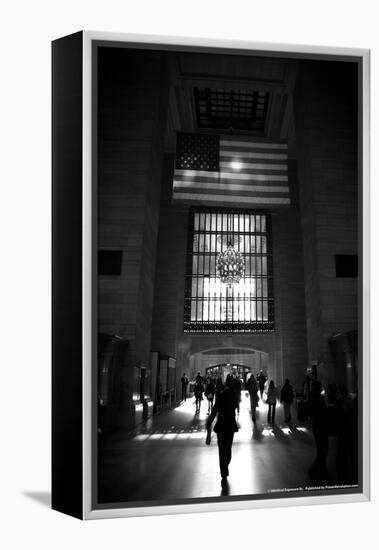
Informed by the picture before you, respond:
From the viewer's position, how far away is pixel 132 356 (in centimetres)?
864

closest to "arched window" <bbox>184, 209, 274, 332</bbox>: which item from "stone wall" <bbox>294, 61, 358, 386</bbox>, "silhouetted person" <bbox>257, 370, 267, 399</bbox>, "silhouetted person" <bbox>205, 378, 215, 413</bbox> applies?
"silhouetted person" <bbox>257, 370, 267, 399</bbox>

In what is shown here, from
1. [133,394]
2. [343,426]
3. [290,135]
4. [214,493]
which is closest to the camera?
[214,493]

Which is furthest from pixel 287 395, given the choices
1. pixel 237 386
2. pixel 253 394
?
pixel 237 386

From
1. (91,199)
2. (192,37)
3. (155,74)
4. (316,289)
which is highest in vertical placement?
(155,74)

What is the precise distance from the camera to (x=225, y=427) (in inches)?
273

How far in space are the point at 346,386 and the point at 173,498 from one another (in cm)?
299

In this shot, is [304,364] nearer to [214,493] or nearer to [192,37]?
[214,493]

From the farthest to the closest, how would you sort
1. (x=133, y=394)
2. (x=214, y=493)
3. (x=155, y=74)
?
(x=155, y=74) < (x=133, y=394) < (x=214, y=493)

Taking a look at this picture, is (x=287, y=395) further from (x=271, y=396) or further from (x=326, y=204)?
(x=326, y=204)

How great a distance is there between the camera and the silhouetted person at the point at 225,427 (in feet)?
22.5

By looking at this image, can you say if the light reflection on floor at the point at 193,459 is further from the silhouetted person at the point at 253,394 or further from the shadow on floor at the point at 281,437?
the silhouetted person at the point at 253,394

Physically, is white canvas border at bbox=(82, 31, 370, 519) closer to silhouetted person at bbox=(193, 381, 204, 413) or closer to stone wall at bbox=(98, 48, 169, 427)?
silhouetted person at bbox=(193, 381, 204, 413)

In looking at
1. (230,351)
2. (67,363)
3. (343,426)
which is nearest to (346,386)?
(343,426)

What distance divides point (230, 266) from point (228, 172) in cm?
322
